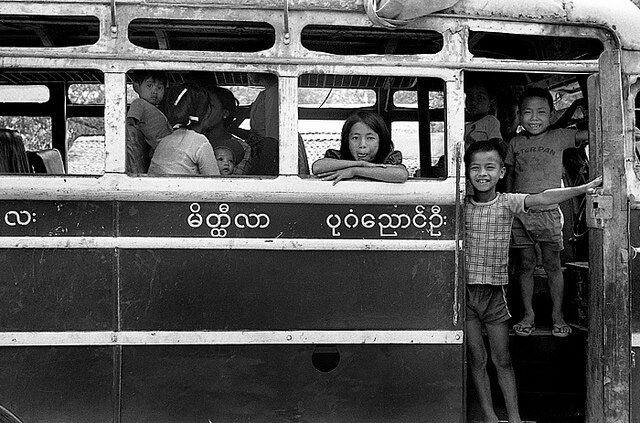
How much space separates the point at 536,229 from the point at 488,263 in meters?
0.65

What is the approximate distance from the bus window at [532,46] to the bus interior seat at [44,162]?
2522mm

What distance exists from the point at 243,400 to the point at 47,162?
6.40ft

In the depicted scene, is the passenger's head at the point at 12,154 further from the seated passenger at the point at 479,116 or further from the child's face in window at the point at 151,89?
the seated passenger at the point at 479,116

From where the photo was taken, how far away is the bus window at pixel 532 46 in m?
4.13

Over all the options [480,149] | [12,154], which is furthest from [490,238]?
[12,154]

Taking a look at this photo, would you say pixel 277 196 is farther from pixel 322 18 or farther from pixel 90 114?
pixel 90 114

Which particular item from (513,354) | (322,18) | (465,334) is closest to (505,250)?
(465,334)

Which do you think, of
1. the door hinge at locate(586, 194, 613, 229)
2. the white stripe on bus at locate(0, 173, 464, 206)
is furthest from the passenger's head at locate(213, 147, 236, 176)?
the door hinge at locate(586, 194, 613, 229)

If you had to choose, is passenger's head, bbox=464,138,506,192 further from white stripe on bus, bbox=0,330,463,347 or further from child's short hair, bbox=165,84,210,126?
child's short hair, bbox=165,84,210,126

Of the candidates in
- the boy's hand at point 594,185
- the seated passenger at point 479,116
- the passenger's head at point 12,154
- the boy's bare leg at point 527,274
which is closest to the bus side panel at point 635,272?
the boy's hand at point 594,185

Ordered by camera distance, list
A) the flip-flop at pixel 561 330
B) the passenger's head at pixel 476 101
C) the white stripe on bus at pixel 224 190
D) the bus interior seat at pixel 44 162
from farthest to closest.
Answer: the passenger's head at pixel 476 101 < the bus interior seat at pixel 44 162 < the flip-flop at pixel 561 330 < the white stripe on bus at pixel 224 190

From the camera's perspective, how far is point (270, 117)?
396cm

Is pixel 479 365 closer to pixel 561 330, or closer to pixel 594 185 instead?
pixel 561 330

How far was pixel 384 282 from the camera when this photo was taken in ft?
12.7
